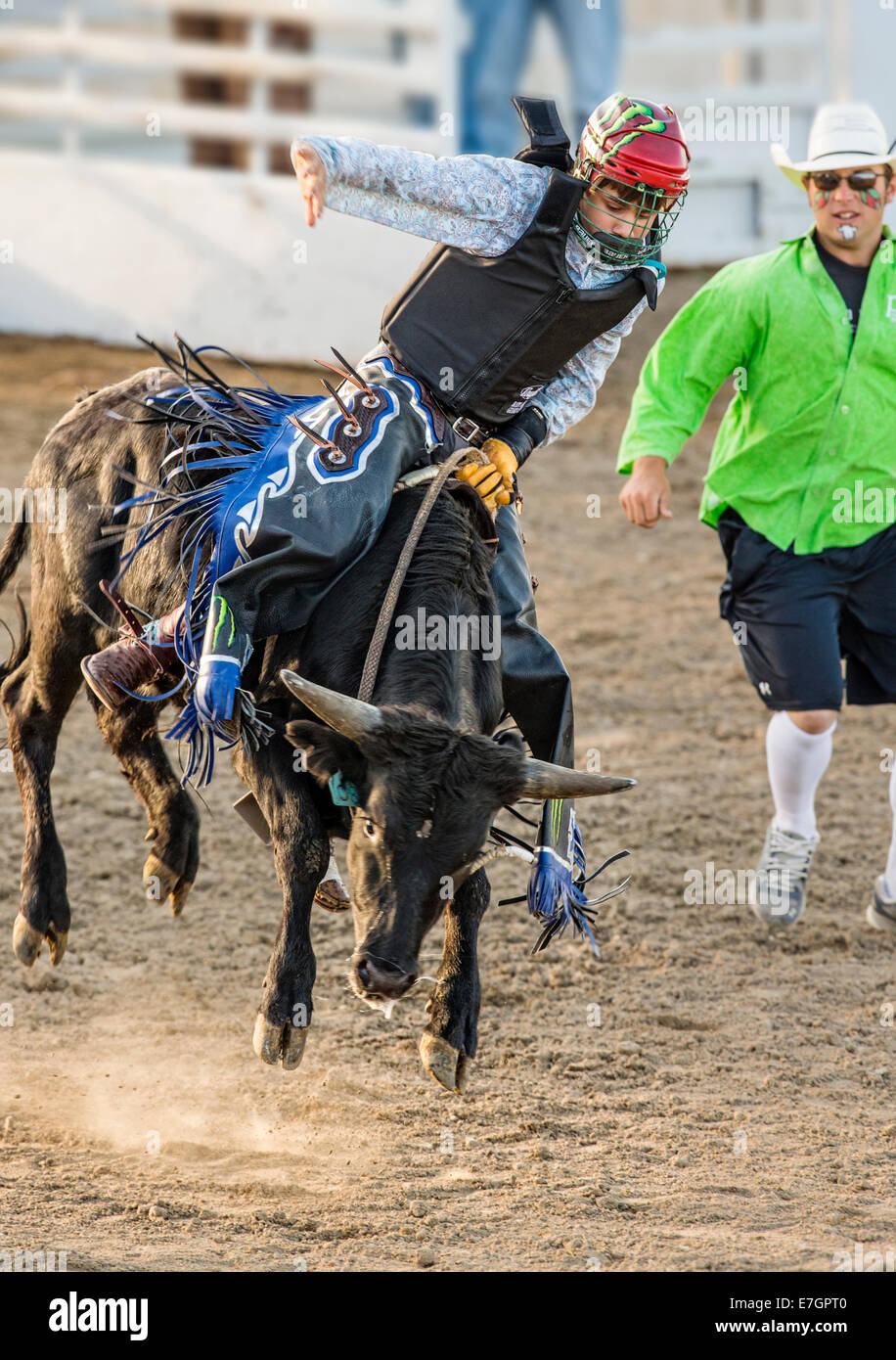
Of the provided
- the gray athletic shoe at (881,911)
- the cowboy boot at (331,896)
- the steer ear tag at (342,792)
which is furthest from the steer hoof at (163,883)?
the gray athletic shoe at (881,911)

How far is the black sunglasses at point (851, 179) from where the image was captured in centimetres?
546

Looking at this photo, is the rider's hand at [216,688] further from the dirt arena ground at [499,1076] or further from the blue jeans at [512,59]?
the blue jeans at [512,59]

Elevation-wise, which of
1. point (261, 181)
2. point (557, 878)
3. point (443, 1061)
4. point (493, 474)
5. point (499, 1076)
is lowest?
point (499, 1076)

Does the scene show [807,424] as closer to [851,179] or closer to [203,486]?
[851,179]

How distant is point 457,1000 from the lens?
14.1 ft

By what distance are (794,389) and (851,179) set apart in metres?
0.68

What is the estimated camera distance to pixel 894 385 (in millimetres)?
5645

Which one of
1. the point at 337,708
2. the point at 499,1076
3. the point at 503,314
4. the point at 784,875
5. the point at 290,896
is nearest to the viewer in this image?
the point at 337,708

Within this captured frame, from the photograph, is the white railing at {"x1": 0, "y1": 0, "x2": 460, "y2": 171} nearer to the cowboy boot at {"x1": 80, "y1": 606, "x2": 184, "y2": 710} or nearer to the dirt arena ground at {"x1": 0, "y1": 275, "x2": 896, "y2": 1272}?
the dirt arena ground at {"x1": 0, "y1": 275, "x2": 896, "y2": 1272}

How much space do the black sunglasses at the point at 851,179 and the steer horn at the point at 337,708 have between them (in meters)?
2.72

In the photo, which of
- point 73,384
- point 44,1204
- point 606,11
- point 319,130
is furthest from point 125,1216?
point 606,11

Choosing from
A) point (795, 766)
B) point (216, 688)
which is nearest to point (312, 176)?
point (216, 688)

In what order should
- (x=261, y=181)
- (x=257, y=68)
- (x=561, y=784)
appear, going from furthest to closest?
(x=257, y=68)
(x=261, y=181)
(x=561, y=784)

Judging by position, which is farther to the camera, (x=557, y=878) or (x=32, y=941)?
(x=32, y=941)
